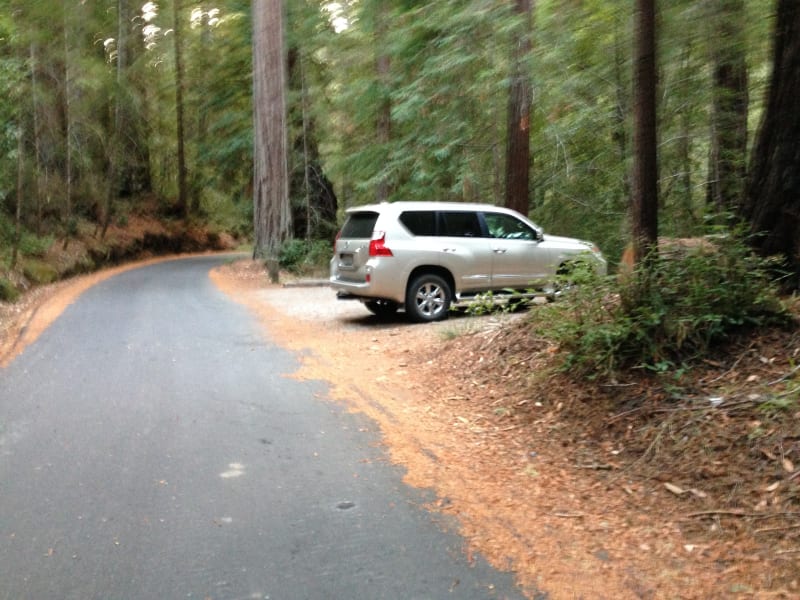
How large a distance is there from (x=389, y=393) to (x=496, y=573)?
4.03 metres

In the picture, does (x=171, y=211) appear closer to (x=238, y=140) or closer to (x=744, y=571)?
(x=238, y=140)

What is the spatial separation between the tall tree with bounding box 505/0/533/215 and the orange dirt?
6458mm

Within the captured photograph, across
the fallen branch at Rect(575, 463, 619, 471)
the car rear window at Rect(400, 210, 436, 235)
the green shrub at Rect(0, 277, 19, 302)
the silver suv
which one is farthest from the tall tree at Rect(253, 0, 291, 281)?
the fallen branch at Rect(575, 463, 619, 471)

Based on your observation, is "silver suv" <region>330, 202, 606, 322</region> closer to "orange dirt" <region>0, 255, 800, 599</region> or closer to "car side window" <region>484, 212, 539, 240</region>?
"car side window" <region>484, 212, 539, 240</region>

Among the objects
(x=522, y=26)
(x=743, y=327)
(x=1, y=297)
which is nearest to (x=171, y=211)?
(x=1, y=297)

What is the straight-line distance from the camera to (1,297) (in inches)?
627

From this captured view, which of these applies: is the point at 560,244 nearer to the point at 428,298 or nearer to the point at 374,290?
the point at 428,298

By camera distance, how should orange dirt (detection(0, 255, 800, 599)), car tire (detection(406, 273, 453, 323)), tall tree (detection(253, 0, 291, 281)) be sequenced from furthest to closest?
tall tree (detection(253, 0, 291, 281)), car tire (detection(406, 273, 453, 323)), orange dirt (detection(0, 255, 800, 599))

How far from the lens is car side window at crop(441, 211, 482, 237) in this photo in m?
12.2

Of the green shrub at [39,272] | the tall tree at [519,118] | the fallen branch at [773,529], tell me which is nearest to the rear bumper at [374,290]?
the tall tree at [519,118]

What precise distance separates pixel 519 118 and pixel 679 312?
8.51 meters

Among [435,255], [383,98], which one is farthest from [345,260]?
[383,98]

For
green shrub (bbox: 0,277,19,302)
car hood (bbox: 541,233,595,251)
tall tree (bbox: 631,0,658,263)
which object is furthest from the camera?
green shrub (bbox: 0,277,19,302)

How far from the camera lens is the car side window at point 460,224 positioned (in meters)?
12.2
